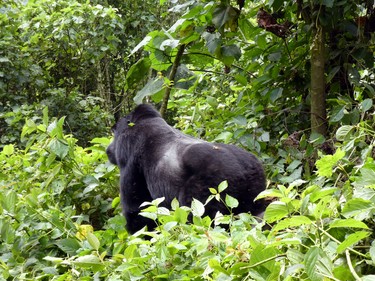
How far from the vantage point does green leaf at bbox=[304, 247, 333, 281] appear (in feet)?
3.10

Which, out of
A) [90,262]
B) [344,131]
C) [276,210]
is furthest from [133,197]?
[276,210]

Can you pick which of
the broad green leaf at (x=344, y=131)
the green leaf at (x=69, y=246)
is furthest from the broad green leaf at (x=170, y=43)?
the green leaf at (x=69, y=246)

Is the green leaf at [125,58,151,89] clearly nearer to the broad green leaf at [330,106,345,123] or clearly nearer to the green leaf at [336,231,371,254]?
the broad green leaf at [330,106,345,123]

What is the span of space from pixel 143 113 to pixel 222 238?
188cm

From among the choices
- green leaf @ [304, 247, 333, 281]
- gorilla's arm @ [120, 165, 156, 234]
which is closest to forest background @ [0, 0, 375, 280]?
green leaf @ [304, 247, 333, 281]

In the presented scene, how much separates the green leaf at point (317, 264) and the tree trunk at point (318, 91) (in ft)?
5.75

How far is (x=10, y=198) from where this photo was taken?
202 centimetres

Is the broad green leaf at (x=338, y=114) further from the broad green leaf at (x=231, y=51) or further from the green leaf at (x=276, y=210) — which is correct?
the green leaf at (x=276, y=210)

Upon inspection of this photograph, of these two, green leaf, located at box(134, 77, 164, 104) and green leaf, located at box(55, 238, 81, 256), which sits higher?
green leaf, located at box(134, 77, 164, 104)

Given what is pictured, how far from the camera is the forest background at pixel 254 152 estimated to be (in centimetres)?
109

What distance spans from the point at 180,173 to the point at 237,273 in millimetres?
1480

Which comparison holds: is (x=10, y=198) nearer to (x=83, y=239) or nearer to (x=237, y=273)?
(x=83, y=239)

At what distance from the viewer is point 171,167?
2629mm

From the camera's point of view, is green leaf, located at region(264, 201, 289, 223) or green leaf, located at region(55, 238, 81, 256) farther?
green leaf, located at region(55, 238, 81, 256)
